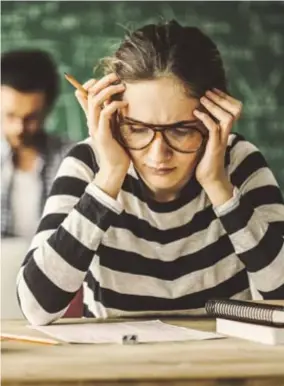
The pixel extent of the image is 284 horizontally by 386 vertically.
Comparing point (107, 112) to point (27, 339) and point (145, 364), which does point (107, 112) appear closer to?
point (27, 339)

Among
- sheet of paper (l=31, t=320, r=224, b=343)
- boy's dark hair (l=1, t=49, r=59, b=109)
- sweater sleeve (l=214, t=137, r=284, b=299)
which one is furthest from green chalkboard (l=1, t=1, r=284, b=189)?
sheet of paper (l=31, t=320, r=224, b=343)

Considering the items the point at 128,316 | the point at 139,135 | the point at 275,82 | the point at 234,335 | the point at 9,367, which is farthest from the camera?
the point at 275,82

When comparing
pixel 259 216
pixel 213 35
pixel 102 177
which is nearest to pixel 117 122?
pixel 102 177

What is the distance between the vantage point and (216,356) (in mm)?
1010

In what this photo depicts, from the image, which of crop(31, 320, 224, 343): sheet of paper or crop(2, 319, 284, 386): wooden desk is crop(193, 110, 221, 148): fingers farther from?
crop(2, 319, 284, 386): wooden desk

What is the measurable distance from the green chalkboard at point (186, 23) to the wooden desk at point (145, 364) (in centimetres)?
108

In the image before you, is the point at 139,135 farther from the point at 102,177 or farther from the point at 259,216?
the point at 259,216

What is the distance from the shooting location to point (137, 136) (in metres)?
1.59

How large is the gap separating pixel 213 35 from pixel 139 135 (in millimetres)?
693

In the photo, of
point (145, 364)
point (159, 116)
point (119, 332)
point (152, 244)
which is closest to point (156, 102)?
point (159, 116)

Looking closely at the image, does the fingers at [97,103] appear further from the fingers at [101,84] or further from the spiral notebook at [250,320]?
the spiral notebook at [250,320]

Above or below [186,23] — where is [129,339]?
below

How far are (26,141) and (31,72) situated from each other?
0.65ft

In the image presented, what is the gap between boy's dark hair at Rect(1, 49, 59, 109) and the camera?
2092mm
